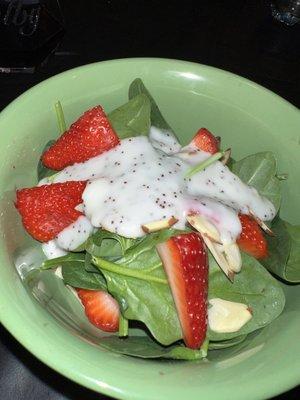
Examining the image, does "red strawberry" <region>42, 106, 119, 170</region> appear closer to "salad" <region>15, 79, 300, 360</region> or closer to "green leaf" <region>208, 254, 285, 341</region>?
"salad" <region>15, 79, 300, 360</region>

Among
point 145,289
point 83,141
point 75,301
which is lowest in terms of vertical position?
point 75,301

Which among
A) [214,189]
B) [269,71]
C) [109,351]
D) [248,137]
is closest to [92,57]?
[269,71]

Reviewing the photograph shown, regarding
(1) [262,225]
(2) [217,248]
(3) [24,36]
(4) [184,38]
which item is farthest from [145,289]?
(4) [184,38]

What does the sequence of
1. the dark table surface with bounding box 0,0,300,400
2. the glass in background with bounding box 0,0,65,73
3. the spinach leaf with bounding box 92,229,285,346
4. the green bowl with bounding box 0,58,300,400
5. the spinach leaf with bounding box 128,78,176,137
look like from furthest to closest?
the dark table surface with bounding box 0,0,300,400 < the glass in background with bounding box 0,0,65,73 < the spinach leaf with bounding box 128,78,176,137 < the spinach leaf with bounding box 92,229,285,346 < the green bowl with bounding box 0,58,300,400

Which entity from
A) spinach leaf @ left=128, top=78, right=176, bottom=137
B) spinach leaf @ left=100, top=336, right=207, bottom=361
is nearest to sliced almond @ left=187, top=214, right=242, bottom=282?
spinach leaf @ left=100, top=336, right=207, bottom=361

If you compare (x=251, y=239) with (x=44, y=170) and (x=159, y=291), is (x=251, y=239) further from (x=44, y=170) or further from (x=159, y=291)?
(x=44, y=170)

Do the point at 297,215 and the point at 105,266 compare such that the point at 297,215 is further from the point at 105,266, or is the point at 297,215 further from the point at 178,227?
the point at 105,266
